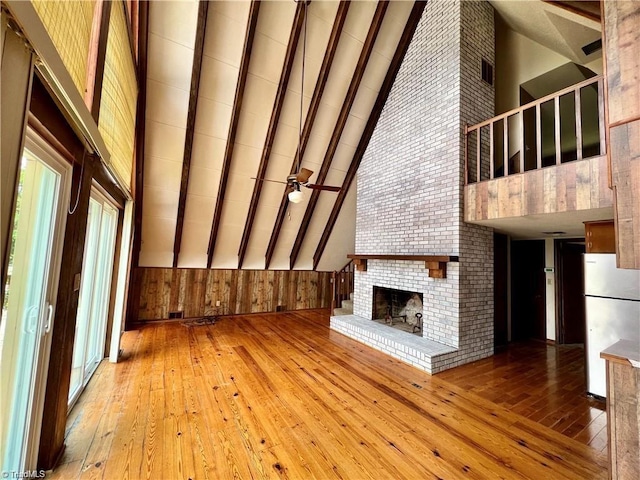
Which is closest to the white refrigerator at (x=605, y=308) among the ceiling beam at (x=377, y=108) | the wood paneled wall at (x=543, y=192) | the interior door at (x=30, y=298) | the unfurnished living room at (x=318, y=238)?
the unfurnished living room at (x=318, y=238)

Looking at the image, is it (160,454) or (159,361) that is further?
(159,361)

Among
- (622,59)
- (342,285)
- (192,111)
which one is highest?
(192,111)

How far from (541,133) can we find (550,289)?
2.98 m

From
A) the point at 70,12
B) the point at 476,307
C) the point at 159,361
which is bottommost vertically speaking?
the point at 159,361

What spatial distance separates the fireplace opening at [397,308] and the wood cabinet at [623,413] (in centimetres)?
341

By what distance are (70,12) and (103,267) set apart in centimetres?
299

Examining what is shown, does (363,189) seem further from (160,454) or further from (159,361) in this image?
(160,454)

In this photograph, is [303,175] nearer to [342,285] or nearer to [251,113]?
[251,113]

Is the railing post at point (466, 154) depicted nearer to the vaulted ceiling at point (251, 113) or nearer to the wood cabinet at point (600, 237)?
the wood cabinet at point (600, 237)

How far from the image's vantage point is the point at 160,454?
2.10 meters

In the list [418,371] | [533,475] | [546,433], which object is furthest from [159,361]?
[546,433]

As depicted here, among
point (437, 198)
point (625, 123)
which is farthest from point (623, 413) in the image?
point (437, 198)

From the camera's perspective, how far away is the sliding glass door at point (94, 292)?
296cm

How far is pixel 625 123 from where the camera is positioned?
1.73 m
